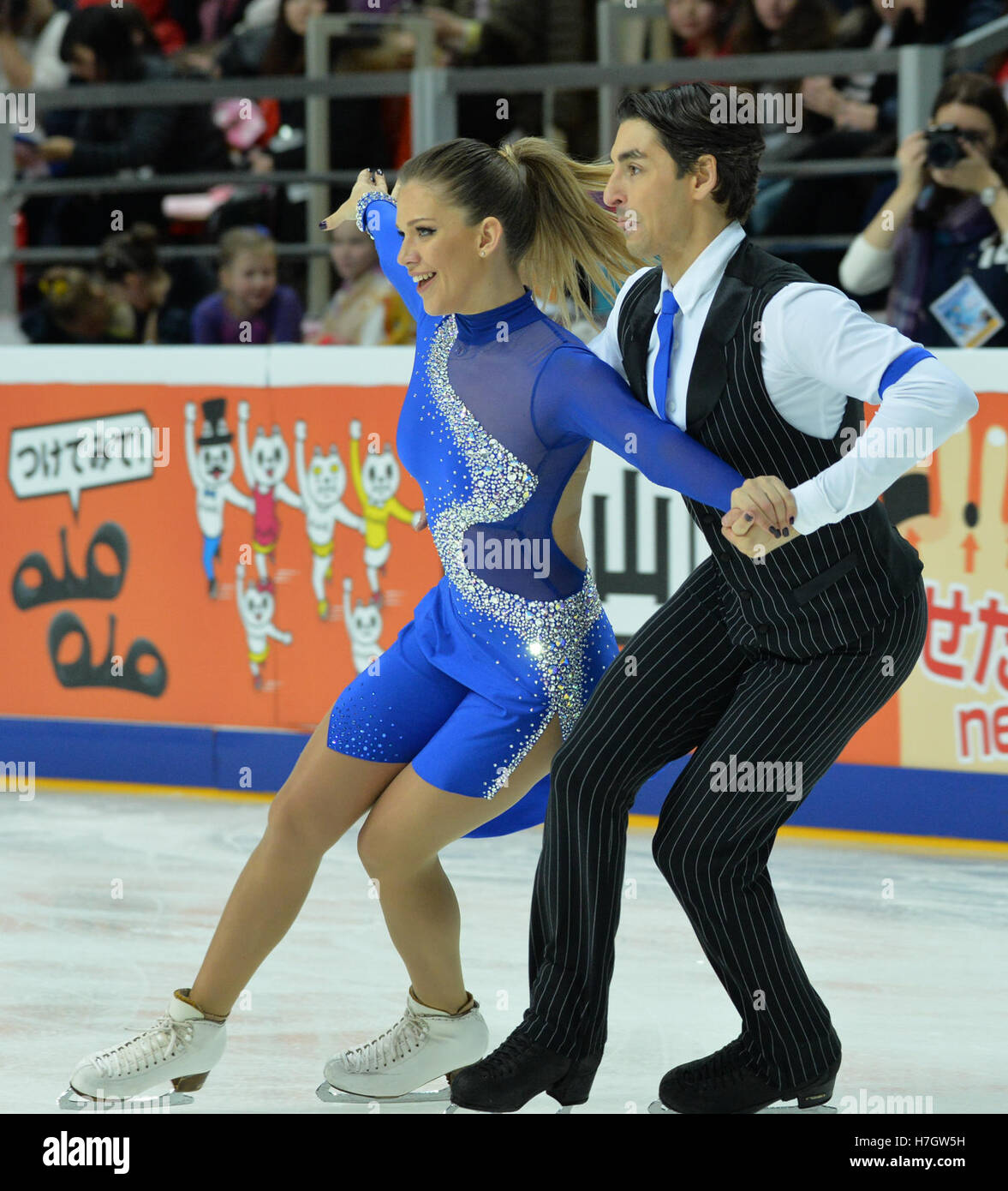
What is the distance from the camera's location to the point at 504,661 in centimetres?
280

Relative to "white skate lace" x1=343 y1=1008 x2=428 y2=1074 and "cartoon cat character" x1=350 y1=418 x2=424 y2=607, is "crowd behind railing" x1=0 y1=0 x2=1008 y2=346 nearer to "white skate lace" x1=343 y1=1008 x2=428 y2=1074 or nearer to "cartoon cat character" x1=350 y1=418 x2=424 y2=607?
"cartoon cat character" x1=350 y1=418 x2=424 y2=607

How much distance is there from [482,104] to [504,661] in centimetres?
435

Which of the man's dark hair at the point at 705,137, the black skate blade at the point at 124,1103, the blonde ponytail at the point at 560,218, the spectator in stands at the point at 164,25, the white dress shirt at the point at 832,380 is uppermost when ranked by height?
the spectator in stands at the point at 164,25

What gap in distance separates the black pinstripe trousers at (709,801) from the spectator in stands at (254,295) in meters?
3.87

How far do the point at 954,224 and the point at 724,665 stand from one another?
9.52 feet

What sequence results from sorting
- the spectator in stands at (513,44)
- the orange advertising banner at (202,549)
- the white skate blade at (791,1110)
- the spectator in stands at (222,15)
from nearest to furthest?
the white skate blade at (791,1110) → the orange advertising banner at (202,549) → the spectator in stands at (513,44) → the spectator in stands at (222,15)

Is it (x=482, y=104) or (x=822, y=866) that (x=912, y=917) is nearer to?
(x=822, y=866)

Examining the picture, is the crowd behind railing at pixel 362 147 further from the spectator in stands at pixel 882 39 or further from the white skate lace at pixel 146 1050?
the white skate lace at pixel 146 1050

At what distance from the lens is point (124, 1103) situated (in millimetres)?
2865

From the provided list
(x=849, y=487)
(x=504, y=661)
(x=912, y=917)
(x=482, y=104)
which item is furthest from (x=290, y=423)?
(x=849, y=487)

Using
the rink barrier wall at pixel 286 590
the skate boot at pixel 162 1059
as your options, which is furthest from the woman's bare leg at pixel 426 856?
the rink barrier wall at pixel 286 590

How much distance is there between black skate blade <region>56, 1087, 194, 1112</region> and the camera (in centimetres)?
285

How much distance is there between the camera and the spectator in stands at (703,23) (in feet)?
21.4

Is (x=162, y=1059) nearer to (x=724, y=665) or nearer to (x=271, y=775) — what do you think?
(x=724, y=665)
